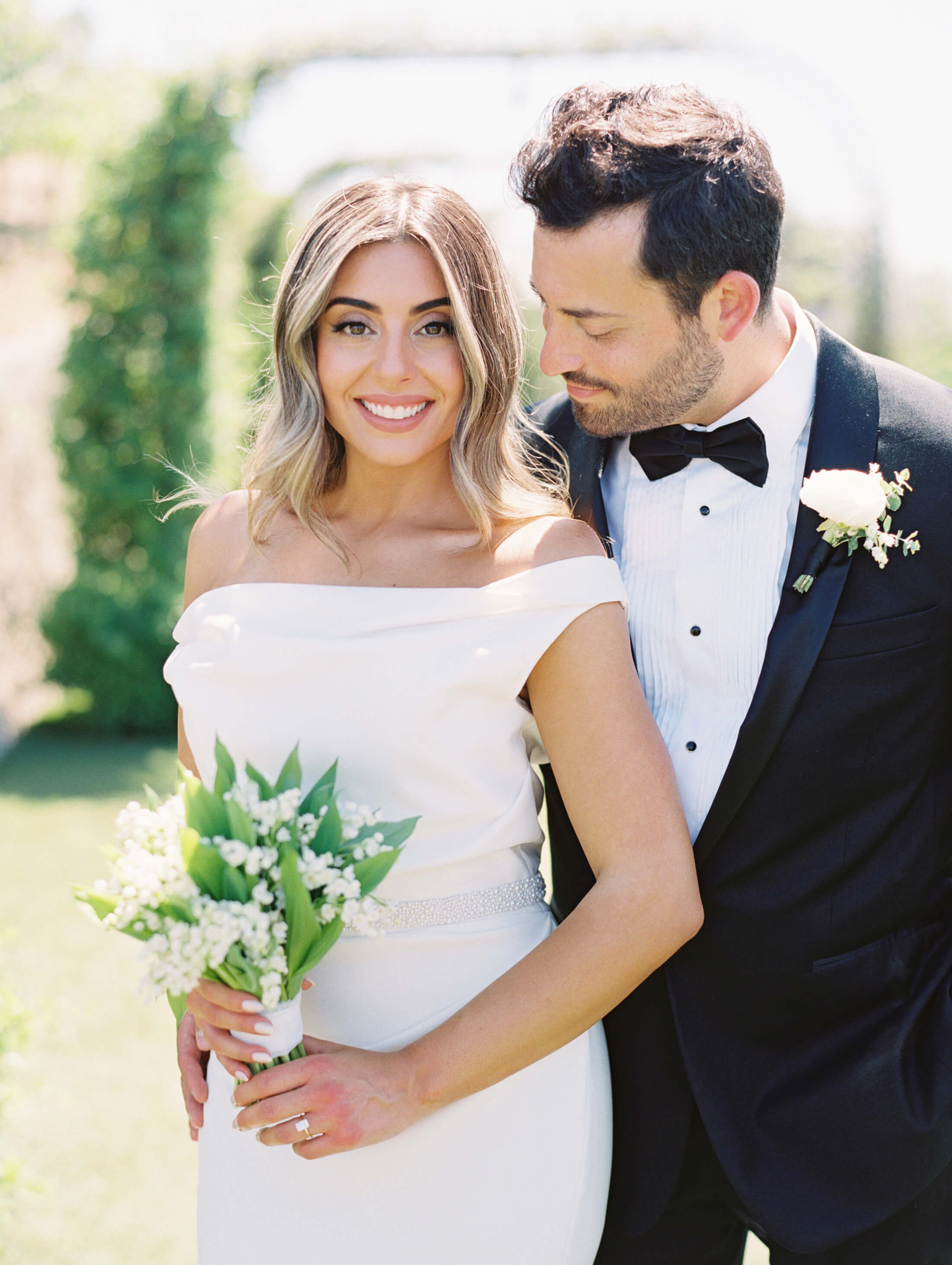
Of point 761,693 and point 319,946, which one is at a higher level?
point 761,693

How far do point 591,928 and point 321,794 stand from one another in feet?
1.72

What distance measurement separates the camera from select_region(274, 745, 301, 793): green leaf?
5.99 feet

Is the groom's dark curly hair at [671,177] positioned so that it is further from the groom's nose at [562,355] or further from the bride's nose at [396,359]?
the bride's nose at [396,359]

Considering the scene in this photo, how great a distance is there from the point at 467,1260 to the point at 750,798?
0.97m

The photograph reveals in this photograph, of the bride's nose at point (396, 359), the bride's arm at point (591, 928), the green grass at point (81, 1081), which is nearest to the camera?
the bride's arm at point (591, 928)

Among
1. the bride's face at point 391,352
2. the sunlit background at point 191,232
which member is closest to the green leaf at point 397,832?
the bride's face at point 391,352

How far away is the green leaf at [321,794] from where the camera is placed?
1835 millimetres

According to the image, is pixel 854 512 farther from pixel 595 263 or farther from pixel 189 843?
pixel 189 843

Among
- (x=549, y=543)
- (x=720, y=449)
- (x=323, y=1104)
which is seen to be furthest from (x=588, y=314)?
(x=323, y=1104)

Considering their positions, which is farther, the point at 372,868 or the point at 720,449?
the point at 720,449

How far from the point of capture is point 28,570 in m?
8.93

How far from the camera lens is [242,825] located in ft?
5.58

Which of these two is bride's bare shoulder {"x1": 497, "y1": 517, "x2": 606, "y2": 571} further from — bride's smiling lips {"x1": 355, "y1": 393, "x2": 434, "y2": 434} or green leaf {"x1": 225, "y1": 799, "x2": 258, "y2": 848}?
green leaf {"x1": 225, "y1": 799, "x2": 258, "y2": 848}

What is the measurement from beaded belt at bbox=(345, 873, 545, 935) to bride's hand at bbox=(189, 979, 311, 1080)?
0.30 m
